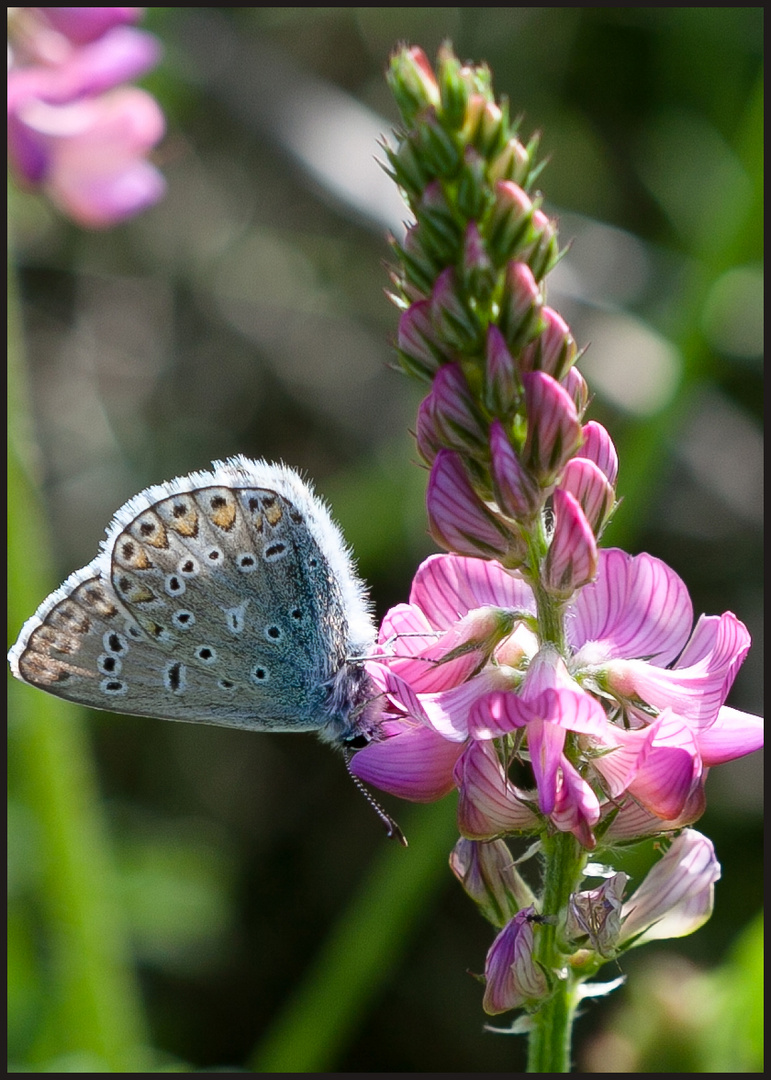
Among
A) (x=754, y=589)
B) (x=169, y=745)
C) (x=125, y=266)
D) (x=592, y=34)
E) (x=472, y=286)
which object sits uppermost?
(x=592, y=34)

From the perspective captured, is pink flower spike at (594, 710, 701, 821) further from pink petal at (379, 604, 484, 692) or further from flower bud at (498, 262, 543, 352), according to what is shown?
flower bud at (498, 262, 543, 352)

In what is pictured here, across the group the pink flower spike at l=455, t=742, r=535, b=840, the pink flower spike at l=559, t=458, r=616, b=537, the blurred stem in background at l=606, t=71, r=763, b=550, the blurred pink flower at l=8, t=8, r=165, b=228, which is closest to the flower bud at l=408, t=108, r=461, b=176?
the pink flower spike at l=559, t=458, r=616, b=537

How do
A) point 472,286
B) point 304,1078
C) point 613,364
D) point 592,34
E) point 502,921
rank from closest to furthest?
point 472,286
point 502,921
point 304,1078
point 613,364
point 592,34

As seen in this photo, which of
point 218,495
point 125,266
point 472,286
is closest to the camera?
point 472,286

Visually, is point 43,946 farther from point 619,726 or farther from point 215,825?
point 619,726

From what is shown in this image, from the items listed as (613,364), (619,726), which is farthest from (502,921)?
(613,364)

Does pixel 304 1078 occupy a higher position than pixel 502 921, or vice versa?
pixel 502 921
